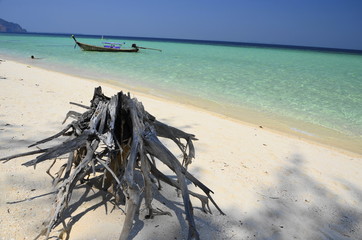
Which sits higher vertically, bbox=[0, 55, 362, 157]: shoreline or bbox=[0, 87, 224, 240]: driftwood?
bbox=[0, 87, 224, 240]: driftwood

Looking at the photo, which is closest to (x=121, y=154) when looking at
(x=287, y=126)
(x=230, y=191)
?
(x=230, y=191)

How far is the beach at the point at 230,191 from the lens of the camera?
2018 millimetres

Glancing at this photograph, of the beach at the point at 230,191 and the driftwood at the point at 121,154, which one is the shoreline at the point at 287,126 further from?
the driftwood at the point at 121,154

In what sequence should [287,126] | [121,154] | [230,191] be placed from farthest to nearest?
[287,126], [230,191], [121,154]

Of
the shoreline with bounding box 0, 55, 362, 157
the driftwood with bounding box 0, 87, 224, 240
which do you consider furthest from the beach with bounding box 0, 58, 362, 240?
the shoreline with bounding box 0, 55, 362, 157

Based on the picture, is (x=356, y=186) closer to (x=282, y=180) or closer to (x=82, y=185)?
(x=282, y=180)

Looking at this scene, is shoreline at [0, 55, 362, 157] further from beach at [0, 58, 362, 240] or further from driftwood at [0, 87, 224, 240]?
driftwood at [0, 87, 224, 240]

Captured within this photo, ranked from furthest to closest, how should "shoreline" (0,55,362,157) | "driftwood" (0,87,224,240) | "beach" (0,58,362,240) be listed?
"shoreline" (0,55,362,157) → "beach" (0,58,362,240) → "driftwood" (0,87,224,240)

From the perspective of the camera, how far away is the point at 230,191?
2.80m

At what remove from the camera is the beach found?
202 cm

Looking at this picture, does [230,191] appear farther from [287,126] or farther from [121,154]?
[287,126]

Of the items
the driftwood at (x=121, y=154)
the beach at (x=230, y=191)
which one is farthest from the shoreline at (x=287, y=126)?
the driftwood at (x=121, y=154)

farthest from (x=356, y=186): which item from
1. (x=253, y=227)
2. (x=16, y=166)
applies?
(x=16, y=166)

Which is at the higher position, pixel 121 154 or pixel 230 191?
pixel 121 154
